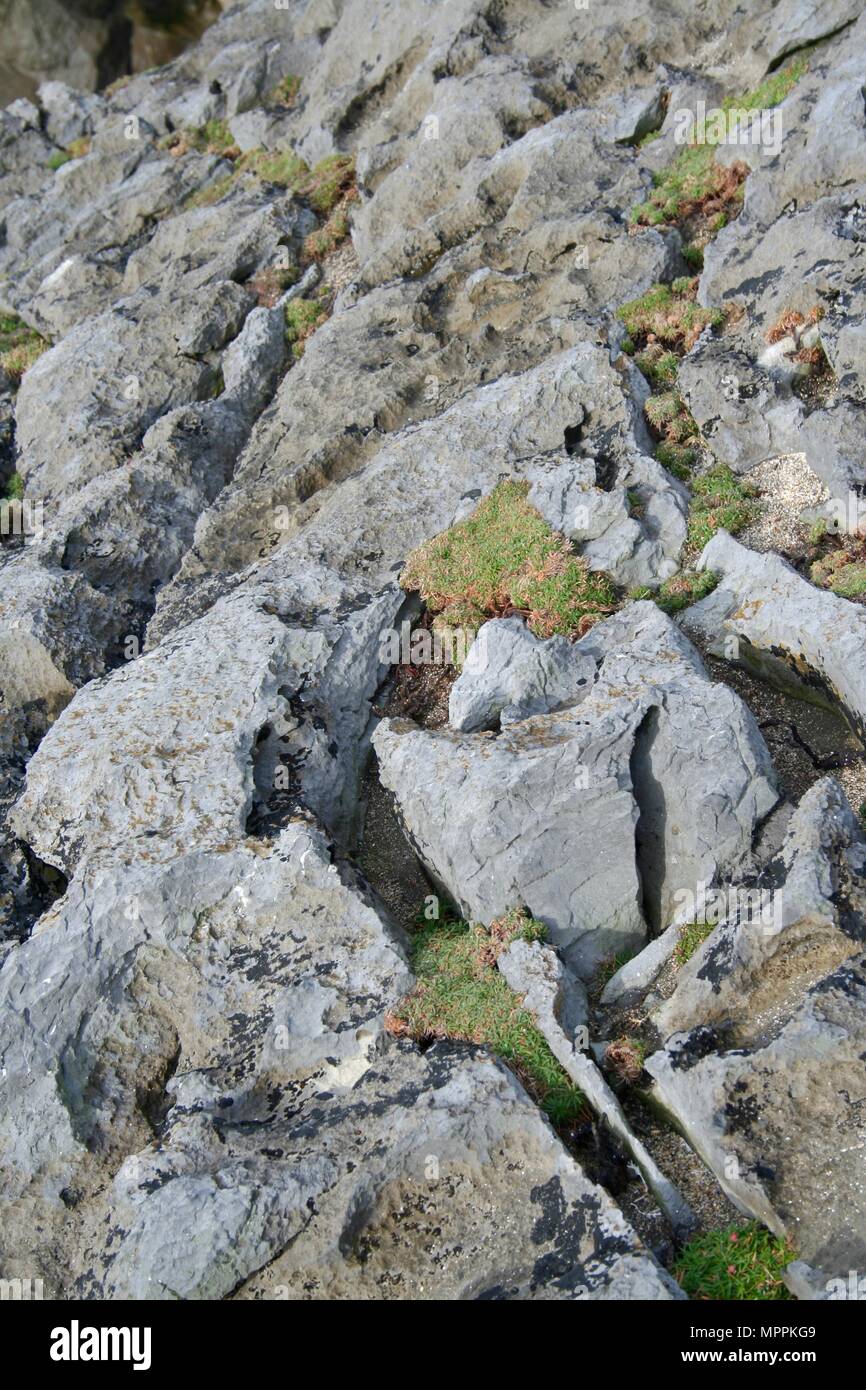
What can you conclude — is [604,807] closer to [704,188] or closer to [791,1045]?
[791,1045]

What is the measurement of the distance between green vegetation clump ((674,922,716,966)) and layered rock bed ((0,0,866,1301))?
1.6 inches

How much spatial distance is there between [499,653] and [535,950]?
5.36m

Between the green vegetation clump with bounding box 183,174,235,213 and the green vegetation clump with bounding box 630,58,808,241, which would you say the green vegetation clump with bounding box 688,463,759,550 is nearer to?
the green vegetation clump with bounding box 630,58,808,241

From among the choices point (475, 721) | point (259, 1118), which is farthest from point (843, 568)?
point (259, 1118)

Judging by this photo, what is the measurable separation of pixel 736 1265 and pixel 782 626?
9.53m

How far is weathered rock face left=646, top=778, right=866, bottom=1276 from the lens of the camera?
11.4 m

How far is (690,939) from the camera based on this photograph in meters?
14.4

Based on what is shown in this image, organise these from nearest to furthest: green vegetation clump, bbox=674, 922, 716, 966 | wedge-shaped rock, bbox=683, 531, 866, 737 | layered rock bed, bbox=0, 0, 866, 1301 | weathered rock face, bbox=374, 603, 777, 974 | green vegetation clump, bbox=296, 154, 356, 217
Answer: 1. layered rock bed, bbox=0, 0, 866, 1301
2. green vegetation clump, bbox=674, 922, 716, 966
3. weathered rock face, bbox=374, 603, 777, 974
4. wedge-shaped rock, bbox=683, 531, 866, 737
5. green vegetation clump, bbox=296, 154, 356, 217

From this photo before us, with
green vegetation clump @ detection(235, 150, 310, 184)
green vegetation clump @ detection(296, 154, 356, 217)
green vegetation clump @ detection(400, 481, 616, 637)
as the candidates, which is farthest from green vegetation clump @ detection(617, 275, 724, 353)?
green vegetation clump @ detection(235, 150, 310, 184)

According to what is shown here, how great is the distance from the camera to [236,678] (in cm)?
1884

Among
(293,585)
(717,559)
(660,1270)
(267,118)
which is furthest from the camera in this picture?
(267,118)

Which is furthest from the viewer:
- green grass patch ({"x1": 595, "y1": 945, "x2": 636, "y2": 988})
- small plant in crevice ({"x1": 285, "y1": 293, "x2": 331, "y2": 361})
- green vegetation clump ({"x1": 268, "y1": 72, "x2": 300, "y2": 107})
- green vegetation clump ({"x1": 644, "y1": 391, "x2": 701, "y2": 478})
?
green vegetation clump ({"x1": 268, "y1": 72, "x2": 300, "y2": 107})
